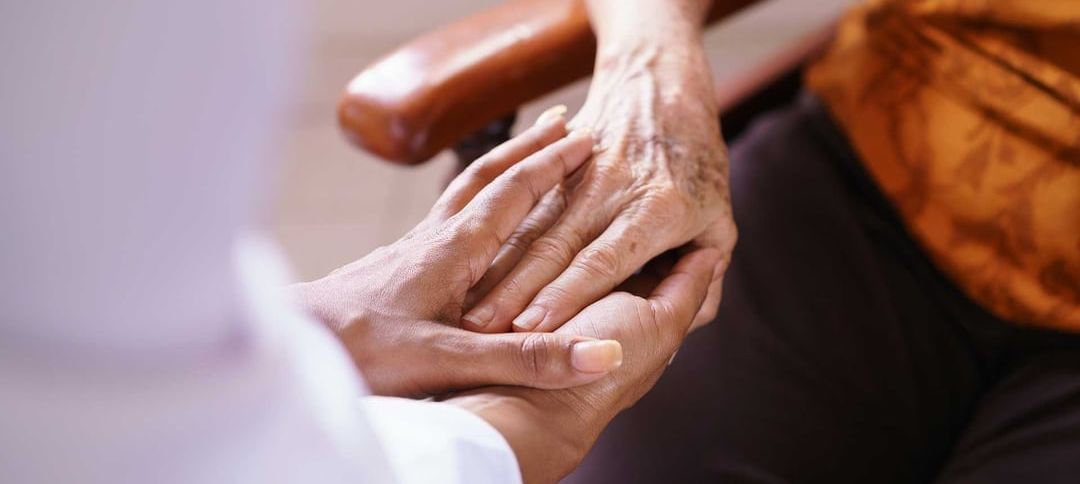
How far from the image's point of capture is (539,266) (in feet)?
2.13

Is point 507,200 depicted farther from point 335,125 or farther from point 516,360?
point 335,125

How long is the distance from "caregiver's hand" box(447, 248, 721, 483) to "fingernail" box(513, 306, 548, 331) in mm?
19

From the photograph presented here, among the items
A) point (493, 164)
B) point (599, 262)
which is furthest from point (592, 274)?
point (493, 164)

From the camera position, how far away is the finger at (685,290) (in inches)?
26.1

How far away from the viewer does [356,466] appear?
1.24 feet

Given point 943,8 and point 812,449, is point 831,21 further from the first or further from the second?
point 812,449

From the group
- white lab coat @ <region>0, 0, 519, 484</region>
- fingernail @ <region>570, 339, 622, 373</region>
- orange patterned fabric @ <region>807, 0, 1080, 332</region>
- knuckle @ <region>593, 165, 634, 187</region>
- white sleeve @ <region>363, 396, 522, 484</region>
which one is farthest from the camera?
orange patterned fabric @ <region>807, 0, 1080, 332</region>

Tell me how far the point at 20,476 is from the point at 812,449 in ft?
2.16

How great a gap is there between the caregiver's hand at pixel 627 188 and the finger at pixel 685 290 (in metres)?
0.02

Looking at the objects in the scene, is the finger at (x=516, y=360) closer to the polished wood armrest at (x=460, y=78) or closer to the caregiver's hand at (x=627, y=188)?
the caregiver's hand at (x=627, y=188)

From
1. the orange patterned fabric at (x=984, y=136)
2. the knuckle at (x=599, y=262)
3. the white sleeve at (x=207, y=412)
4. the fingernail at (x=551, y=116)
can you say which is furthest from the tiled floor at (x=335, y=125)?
the white sleeve at (x=207, y=412)

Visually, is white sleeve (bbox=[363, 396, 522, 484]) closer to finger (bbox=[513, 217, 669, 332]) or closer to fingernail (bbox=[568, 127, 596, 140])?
finger (bbox=[513, 217, 669, 332])

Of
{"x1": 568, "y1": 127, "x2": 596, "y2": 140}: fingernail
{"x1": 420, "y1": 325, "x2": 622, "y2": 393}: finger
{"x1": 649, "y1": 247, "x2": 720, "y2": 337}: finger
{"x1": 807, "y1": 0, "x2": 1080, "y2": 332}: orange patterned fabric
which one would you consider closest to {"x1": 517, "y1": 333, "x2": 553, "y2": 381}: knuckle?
{"x1": 420, "y1": 325, "x2": 622, "y2": 393}: finger

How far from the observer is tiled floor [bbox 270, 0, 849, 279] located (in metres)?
1.73
